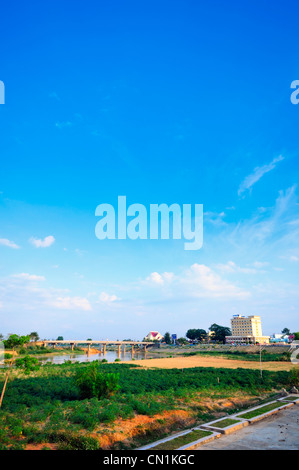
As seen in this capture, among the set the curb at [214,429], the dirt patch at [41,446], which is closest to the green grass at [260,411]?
the curb at [214,429]

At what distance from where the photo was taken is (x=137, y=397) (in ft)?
76.2

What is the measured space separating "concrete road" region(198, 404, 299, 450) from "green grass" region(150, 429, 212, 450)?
761 mm

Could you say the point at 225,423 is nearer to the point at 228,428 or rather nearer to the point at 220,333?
the point at 228,428

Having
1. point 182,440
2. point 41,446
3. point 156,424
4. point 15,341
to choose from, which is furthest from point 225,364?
point 41,446

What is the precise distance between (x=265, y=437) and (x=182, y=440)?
13.7 ft

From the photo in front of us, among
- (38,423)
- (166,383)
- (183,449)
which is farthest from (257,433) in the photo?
(166,383)

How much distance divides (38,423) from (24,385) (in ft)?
52.0

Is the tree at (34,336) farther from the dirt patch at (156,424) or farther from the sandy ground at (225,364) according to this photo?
the dirt patch at (156,424)

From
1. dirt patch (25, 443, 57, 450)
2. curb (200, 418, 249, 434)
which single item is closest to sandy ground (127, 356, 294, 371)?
curb (200, 418, 249, 434)

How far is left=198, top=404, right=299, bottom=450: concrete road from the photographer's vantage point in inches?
519

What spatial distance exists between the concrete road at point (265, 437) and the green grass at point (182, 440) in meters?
0.76

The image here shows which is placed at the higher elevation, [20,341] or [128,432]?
[20,341]

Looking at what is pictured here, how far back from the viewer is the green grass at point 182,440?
42.8 ft
